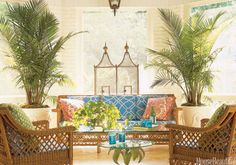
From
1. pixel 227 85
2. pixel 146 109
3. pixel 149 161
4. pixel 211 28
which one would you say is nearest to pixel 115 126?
pixel 149 161

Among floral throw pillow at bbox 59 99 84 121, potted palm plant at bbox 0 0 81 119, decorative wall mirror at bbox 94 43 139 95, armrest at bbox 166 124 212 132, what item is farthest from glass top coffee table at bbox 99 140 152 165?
decorative wall mirror at bbox 94 43 139 95

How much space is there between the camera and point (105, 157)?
18.1 ft

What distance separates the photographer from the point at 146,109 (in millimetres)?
6320

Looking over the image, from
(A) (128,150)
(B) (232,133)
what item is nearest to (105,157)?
(A) (128,150)

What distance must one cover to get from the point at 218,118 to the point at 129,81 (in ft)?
11.6

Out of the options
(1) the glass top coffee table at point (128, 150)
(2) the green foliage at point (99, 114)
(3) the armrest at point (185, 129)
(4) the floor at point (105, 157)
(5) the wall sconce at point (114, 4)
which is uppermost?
(5) the wall sconce at point (114, 4)

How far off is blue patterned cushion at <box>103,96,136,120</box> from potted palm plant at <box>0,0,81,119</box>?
2.97ft

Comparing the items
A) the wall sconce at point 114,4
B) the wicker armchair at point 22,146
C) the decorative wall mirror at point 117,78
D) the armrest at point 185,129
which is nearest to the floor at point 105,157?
the armrest at point 185,129

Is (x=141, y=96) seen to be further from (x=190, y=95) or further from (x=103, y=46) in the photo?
(x=103, y=46)

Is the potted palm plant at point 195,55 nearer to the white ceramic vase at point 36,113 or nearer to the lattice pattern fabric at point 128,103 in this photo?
the lattice pattern fabric at point 128,103

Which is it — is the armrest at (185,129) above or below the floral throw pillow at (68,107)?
below

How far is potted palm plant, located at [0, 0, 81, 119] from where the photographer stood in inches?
235

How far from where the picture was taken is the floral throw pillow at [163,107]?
20.0ft

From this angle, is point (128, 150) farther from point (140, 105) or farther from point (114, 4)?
point (114, 4)
